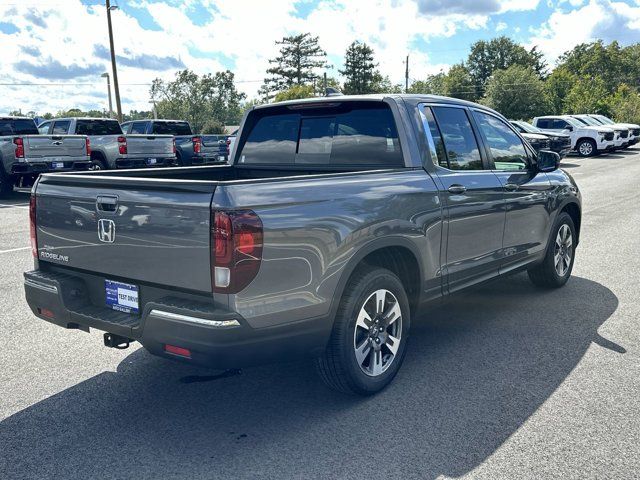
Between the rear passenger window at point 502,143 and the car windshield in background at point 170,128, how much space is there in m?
17.3

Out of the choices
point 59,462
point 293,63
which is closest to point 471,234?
point 59,462

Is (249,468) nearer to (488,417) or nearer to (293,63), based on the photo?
(488,417)

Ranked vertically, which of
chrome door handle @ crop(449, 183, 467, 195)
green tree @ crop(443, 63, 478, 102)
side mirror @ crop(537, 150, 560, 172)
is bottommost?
chrome door handle @ crop(449, 183, 467, 195)

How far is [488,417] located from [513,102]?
76.9 meters

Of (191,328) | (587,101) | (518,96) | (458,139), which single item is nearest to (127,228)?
(191,328)

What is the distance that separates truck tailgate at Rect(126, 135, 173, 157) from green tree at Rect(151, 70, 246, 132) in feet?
264

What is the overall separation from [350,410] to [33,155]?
12.7m

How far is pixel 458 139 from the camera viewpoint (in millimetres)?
4535

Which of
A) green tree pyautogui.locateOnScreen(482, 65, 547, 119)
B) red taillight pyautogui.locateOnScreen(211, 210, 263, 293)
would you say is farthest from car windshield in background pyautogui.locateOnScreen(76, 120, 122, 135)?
green tree pyautogui.locateOnScreen(482, 65, 547, 119)

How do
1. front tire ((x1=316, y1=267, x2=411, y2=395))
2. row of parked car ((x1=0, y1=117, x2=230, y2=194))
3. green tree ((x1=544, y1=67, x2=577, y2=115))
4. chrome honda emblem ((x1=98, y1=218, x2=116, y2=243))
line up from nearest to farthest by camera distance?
chrome honda emblem ((x1=98, y1=218, x2=116, y2=243)), front tire ((x1=316, y1=267, x2=411, y2=395)), row of parked car ((x1=0, y1=117, x2=230, y2=194)), green tree ((x1=544, y1=67, x2=577, y2=115))

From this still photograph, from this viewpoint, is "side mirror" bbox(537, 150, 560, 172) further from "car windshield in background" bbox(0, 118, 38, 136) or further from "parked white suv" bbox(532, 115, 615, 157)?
"parked white suv" bbox(532, 115, 615, 157)

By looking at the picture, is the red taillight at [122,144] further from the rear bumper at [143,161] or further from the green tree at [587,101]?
the green tree at [587,101]

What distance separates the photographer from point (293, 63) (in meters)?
95.4

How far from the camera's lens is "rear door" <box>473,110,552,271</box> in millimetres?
4910
